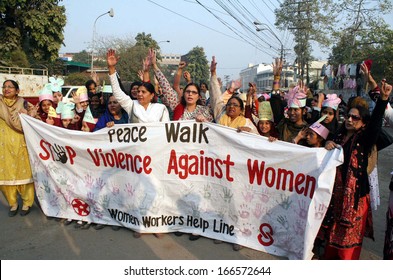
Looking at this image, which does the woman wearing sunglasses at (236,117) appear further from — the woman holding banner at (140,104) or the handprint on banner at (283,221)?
the handprint on banner at (283,221)

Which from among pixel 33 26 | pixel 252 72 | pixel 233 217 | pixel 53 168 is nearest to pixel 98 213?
pixel 53 168

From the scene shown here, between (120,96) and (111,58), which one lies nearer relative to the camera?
(120,96)

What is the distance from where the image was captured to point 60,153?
3973mm

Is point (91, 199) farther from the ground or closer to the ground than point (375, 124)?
closer to the ground

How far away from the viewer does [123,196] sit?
3688 millimetres

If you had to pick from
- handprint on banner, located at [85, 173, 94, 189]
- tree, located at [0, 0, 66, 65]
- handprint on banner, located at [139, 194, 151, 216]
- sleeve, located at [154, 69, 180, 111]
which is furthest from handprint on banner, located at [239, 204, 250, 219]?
tree, located at [0, 0, 66, 65]

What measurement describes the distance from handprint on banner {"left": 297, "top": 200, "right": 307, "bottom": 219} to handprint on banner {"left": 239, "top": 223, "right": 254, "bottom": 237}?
21.0 inches

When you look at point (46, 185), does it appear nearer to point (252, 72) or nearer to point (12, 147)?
point (12, 147)

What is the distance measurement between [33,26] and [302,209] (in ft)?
76.0

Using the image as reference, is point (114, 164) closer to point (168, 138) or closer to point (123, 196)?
point (123, 196)

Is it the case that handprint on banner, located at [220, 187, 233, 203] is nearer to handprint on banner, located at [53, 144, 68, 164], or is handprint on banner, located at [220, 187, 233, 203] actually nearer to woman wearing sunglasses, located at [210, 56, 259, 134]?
woman wearing sunglasses, located at [210, 56, 259, 134]

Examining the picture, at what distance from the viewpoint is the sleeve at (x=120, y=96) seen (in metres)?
Result: 3.71

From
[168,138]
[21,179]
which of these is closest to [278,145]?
[168,138]

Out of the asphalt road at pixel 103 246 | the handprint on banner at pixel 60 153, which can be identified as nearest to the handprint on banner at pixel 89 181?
the handprint on banner at pixel 60 153
